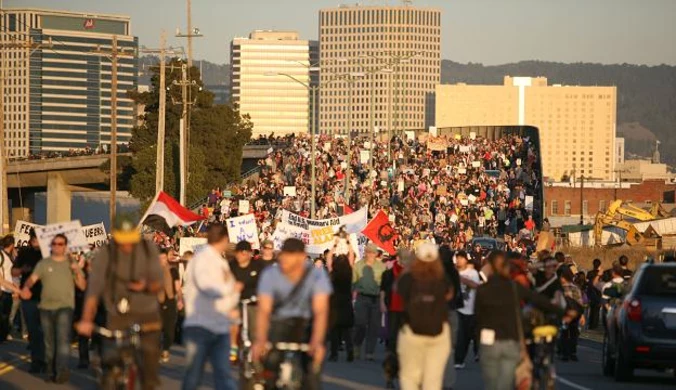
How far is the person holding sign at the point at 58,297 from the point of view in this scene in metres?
21.6

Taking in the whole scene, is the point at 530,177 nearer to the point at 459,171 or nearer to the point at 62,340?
Result: the point at 459,171

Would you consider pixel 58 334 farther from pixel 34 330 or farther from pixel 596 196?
pixel 596 196

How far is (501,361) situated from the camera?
55.9 feet

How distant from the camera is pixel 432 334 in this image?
16453 millimetres

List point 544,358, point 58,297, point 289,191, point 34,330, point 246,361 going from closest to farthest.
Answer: point 544,358, point 246,361, point 58,297, point 34,330, point 289,191

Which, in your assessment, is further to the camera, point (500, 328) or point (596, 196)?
point (596, 196)

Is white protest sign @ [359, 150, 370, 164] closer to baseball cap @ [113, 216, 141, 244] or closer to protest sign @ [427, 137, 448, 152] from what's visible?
protest sign @ [427, 137, 448, 152]

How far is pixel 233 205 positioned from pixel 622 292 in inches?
1888

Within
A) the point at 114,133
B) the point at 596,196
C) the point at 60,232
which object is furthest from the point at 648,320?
the point at 596,196

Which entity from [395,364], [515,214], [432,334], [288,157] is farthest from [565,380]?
[288,157]

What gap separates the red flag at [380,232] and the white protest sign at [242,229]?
2.60m

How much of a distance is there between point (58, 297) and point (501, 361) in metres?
6.49

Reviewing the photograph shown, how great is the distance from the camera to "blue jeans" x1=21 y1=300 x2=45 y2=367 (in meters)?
23.4

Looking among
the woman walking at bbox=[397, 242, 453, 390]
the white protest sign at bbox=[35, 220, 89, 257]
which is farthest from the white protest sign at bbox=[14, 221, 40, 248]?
the woman walking at bbox=[397, 242, 453, 390]
